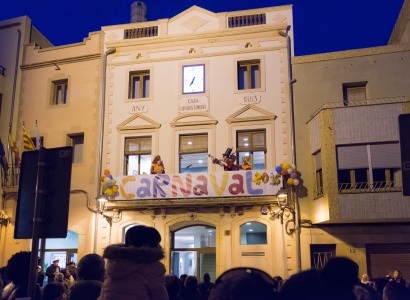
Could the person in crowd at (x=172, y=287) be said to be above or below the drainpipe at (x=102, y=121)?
below

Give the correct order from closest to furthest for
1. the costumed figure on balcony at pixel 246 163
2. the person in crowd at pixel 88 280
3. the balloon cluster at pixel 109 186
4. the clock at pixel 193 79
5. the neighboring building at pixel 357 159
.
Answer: the person in crowd at pixel 88 280
the neighboring building at pixel 357 159
the costumed figure on balcony at pixel 246 163
the balloon cluster at pixel 109 186
the clock at pixel 193 79

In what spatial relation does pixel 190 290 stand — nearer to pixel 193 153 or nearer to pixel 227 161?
pixel 227 161

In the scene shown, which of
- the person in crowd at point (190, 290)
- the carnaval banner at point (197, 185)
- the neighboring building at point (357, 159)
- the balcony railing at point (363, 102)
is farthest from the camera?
the carnaval banner at point (197, 185)

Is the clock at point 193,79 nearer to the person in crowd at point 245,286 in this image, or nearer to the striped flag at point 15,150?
the striped flag at point 15,150

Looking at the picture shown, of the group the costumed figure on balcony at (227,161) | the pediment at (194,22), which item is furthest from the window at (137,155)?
the pediment at (194,22)

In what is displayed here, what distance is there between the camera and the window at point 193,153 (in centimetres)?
1798

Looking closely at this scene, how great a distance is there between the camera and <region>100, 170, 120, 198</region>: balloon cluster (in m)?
17.2

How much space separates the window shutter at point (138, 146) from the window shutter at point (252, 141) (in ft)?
11.6

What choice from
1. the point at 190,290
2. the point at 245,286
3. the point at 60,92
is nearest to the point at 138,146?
the point at 60,92

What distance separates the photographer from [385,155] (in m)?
15.5

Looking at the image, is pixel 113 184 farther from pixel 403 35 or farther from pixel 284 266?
pixel 403 35

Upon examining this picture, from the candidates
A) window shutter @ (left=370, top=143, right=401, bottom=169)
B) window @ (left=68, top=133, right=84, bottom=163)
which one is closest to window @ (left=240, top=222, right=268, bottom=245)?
window shutter @ (left=370, top=143, right=401, bottom=169)

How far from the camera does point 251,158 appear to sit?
1753 centimetres

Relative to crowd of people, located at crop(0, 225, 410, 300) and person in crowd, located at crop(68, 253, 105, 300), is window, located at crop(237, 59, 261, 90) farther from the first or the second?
person in crowd, located at crop(68, 253, 105, 300)
